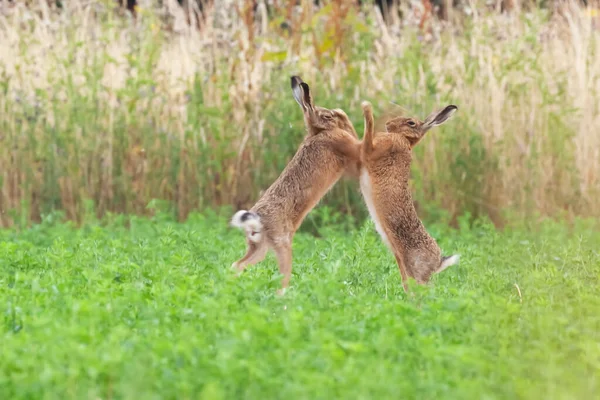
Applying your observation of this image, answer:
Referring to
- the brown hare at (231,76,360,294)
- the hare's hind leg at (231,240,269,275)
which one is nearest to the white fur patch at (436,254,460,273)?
the brown hare at (231,76,360,294)

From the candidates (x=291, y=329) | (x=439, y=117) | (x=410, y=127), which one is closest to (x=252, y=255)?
(x=410, y=127)

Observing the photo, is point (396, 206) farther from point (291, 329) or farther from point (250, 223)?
point (291, 329)

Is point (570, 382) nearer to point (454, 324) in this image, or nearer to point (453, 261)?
point (454, 324)

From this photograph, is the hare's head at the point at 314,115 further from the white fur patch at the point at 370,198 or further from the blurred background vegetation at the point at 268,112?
the blurred background vegetation at the point at 268,112

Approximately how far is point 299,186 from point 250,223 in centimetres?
50

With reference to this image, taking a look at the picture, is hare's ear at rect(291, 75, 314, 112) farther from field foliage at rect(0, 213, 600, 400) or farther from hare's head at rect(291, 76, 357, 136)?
field foliage at rect(0, 213, 600, 400)

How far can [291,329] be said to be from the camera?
4984mm

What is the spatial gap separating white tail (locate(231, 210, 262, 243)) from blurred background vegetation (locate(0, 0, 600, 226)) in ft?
13.4

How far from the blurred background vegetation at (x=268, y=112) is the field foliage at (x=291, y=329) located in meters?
2.74

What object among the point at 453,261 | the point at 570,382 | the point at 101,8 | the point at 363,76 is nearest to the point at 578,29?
the point at 363,76

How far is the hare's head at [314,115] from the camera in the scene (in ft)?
23.9

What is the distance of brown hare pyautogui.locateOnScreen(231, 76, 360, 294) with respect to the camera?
269 inches

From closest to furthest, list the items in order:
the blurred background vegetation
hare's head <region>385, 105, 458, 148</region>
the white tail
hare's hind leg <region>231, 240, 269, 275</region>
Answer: the white tail → hare's hind leg <region>231, 240, 269, 275</region> → hare's head <region>385, 105, 458, 148</region> → the blurred background vegetation

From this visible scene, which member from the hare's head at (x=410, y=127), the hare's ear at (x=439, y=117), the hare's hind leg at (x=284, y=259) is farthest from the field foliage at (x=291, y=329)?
the hare's ear at (x=439, y=117)
